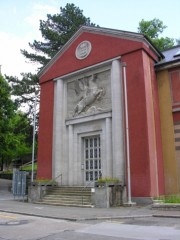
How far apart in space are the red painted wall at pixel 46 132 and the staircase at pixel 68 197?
2.85 meters

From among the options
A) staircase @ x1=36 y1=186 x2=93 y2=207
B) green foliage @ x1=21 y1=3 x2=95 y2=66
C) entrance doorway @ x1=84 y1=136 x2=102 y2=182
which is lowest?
staircase @ x1=36 y1=186 x2=93 y2=207

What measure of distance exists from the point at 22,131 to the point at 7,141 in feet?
13.1

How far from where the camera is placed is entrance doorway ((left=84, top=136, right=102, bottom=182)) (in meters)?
21.2

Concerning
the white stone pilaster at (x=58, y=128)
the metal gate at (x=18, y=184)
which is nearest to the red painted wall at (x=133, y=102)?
the white stone pilaster at (x=58, y=128)

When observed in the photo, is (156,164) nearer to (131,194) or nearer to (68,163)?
(131,194)

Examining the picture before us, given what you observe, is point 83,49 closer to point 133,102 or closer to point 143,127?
point 133,102

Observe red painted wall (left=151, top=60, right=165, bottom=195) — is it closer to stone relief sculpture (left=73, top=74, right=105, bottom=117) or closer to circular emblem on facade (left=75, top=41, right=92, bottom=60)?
stone relief sculpture (left=73, top=74, right=105, bottom=117)

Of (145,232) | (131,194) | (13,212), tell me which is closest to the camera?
(145,232)

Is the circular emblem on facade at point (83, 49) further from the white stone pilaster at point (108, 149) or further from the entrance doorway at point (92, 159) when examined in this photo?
the entrance doorway at point (92, 159)

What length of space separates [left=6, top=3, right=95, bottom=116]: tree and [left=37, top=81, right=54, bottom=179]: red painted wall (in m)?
9.35

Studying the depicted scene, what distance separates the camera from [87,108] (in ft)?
73.3

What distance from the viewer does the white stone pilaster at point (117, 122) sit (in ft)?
62.7

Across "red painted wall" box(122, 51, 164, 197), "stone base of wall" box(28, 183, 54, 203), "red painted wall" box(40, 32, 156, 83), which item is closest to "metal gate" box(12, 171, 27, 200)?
"stone base of wall" box(28, 183, 54, 203)

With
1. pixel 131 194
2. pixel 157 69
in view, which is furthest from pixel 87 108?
pixel 131 194
